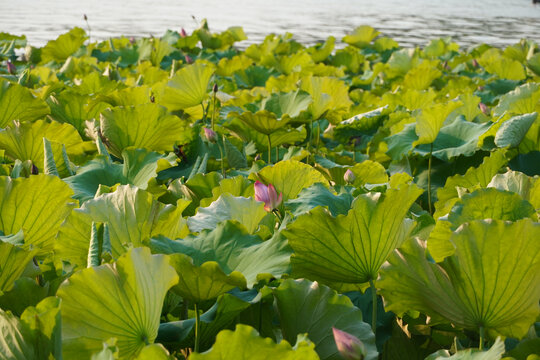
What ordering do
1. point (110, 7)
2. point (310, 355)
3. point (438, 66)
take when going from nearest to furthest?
point (310, 355)
point (438, 66)
point (110, 7)

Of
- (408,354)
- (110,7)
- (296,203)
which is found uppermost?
(296,203)

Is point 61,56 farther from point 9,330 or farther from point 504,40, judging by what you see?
point 504,40

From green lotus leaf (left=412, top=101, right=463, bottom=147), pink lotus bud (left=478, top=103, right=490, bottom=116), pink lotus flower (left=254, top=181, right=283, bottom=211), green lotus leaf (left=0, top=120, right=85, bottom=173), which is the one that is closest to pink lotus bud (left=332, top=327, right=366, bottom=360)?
pink lotus flower (left=254, top=181, right=283, bottom=211)

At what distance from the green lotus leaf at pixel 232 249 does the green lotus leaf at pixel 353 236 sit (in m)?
0.03

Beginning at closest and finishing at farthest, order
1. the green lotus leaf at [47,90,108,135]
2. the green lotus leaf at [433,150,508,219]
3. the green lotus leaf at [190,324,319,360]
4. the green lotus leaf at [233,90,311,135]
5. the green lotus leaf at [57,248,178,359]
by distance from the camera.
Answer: the green lotus leaf at [190,324,319,360] < the green lotus leaf at [57,248,178,359] < the green lotus leaf at [433,150,508,219] < the green lotus leaf at [233,90,311,135] < the green lotus leaf at [47,90,108,135]

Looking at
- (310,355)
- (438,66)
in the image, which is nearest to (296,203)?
(310,355)

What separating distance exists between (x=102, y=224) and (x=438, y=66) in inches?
120

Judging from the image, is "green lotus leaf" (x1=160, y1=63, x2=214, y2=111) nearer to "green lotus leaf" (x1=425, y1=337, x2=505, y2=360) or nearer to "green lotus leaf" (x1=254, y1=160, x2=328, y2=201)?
"green lotus leaf" (x1=254, y1=160, x2=328, y2=201)

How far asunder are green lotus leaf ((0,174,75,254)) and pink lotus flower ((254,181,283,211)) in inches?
11.1

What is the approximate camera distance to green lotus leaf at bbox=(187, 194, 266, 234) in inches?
38.5

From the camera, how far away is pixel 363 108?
2084 millimetres

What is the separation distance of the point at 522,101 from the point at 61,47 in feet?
9.00

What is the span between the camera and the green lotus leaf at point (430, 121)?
156cm

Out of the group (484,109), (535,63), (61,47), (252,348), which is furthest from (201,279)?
(61,47)
